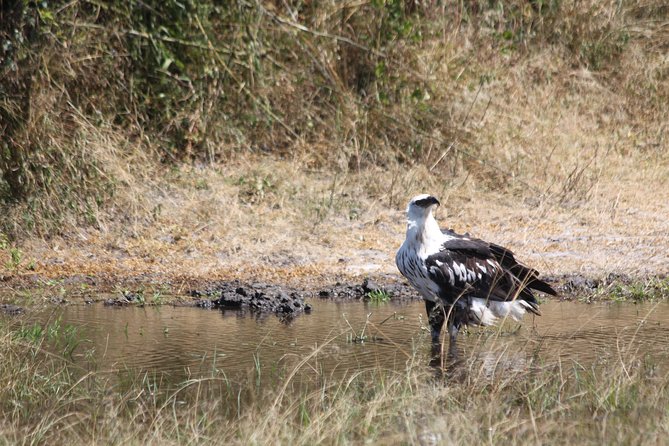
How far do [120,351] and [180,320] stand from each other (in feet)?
4.15

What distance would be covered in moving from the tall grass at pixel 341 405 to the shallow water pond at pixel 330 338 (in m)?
0.17

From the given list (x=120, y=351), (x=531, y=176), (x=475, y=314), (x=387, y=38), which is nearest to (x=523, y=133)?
(x=531, y=176)

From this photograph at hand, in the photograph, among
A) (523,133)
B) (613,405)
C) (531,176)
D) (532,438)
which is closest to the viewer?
(532,438)

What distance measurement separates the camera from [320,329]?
777 centimetres

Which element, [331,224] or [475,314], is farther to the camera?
[331,224]

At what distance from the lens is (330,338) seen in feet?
24.1

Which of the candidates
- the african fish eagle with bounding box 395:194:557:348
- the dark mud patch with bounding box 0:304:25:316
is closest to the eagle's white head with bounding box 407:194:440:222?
the african fish eagle with bounding box 395:194:557:348

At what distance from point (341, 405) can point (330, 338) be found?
230 centimetres

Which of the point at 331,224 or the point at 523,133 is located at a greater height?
the point at 523,133

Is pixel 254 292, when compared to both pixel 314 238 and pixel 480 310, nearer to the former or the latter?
pixel 314 238

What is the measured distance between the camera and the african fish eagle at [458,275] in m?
7.37

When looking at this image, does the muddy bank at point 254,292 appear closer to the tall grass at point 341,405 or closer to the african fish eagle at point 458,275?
the african fish eagle at point 458,275

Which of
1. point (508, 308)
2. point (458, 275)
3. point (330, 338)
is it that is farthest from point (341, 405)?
point (508, 308)

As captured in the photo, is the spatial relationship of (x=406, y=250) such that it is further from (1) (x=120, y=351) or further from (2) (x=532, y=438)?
(2) (x=532, y=438)
